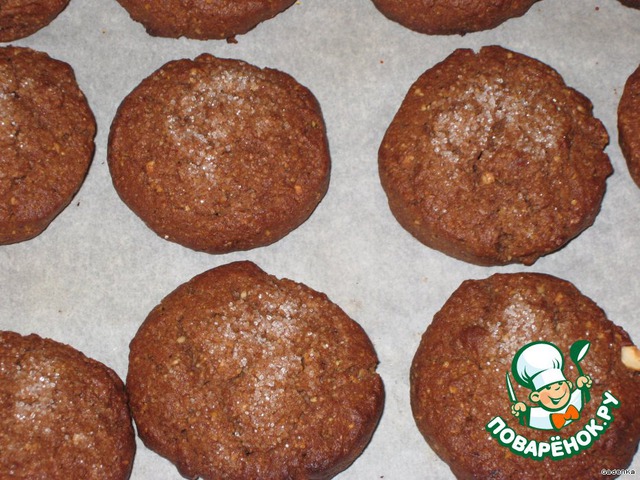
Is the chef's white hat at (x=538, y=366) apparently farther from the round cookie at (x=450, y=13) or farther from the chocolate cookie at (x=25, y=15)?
the chocolate cookie at (x=25, y=15)

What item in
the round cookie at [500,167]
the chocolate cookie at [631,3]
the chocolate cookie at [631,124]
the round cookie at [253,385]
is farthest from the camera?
the chocolate cookie at [631,3]

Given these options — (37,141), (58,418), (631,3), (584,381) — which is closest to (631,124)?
(631,3)

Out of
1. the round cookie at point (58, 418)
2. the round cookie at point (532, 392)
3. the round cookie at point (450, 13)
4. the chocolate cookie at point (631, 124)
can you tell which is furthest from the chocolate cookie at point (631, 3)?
the round cookie at point (58, 418)

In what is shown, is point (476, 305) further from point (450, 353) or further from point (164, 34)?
point (164, 34)

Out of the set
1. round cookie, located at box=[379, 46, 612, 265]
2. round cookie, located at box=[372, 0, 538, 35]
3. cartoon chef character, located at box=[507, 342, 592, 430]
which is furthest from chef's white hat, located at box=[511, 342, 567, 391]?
round cookie, located at box=[372, 0, 538, 35]

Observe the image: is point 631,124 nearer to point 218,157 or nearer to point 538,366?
point 538,366

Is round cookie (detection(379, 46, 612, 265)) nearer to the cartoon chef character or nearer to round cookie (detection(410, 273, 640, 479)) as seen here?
round cookie (detection(410, 273, 640, 479))
